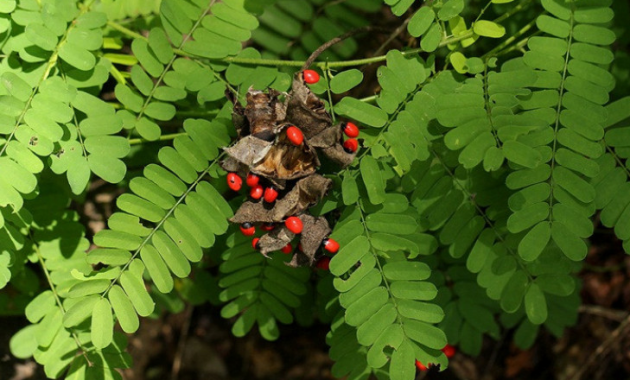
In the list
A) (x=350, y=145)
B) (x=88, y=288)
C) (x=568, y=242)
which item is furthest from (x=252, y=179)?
(x=568, y=242)

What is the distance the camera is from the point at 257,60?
2041 mm

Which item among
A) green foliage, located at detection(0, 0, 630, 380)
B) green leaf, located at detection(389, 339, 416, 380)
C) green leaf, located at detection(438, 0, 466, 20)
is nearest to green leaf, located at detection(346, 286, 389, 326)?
green foliage, located at detection(0, 0, 630, 380)

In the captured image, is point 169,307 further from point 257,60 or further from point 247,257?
point 257,60

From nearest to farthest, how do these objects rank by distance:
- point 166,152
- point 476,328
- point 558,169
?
point 558,169
point 166,152
point 476,328

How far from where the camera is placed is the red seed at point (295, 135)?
162 cm

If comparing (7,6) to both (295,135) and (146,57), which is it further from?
(295,135)

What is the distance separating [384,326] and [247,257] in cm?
60

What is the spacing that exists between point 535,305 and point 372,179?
25.2 inches

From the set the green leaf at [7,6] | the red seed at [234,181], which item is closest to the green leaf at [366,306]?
the red seed at [234,181]

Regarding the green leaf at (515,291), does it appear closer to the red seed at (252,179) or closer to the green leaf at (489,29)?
the green leaf at (489,29)

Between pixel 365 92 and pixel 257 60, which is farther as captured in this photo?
pixel 365 92

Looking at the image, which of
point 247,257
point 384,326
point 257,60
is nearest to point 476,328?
point 384,326

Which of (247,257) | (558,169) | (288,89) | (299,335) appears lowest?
(299,335)

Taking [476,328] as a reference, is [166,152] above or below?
above
